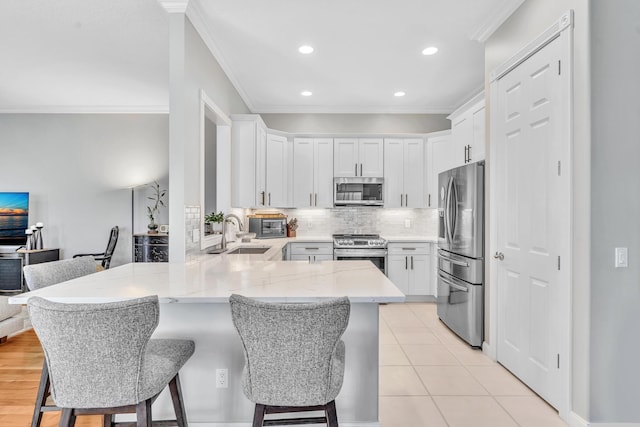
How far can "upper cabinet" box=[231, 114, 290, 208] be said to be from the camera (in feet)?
14.5

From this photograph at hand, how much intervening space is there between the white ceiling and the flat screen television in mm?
1510

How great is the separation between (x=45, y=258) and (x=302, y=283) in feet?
18.1

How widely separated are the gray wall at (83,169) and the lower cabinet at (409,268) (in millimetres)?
3758

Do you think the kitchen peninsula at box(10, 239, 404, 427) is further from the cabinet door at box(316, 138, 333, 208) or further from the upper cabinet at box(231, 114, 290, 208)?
the cabinet door at box(316, 138, 333, 208)

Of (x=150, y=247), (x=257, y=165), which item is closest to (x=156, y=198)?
(x=150, y=247)

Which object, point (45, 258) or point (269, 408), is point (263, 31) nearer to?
point (269, 408)

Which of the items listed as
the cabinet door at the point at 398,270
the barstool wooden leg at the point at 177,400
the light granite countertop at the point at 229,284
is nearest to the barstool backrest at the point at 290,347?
the light granite countertop at the point at 229,284

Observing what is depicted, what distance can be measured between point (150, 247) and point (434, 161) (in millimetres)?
4254

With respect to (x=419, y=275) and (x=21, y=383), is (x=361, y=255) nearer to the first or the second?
(x=419, y=275)

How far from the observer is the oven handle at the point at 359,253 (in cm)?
490

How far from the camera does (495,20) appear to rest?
2.95m
